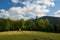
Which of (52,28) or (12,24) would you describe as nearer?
(52,28)

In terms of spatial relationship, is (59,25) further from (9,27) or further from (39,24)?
(9,27)

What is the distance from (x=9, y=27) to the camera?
105625mm

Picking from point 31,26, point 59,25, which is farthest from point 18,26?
point 59,25

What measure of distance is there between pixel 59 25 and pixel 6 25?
3653 centimetres

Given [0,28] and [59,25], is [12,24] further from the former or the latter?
[59,25]

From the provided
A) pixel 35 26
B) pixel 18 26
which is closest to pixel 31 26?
pixel 35 26

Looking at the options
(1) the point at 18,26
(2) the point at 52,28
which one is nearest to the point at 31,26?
(1) the point at 18,26

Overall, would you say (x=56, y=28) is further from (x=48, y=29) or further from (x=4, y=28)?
(x=4, y=28)

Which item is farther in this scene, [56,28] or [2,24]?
[2,24]

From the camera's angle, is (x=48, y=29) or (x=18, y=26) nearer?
(x=48, y=29)

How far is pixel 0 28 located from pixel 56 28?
127 feet

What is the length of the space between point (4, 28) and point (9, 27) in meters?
3.59

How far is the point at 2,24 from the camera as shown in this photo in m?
106

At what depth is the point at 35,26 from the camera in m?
104
